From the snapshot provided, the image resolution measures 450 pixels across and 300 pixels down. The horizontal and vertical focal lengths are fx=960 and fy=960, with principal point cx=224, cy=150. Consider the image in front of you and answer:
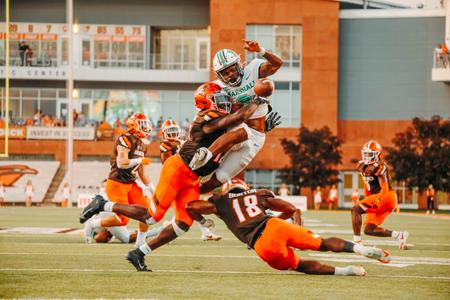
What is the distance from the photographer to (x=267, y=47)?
54.9 meters

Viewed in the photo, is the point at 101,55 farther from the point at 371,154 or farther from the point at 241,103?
the point at 241,103

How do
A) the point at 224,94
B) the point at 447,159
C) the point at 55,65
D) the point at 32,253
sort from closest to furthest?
the point at 224,94 → the point at 32,253 → the point at 447,159 → the point at 55,65

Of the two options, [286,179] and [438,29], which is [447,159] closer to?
[286,179]

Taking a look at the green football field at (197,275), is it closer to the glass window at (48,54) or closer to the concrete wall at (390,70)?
the glass window at (48,54)

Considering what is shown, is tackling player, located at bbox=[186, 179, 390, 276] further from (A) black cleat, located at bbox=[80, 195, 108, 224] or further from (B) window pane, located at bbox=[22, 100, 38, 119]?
(B) window pane, located at bbox=[22, 100, 38, 119]

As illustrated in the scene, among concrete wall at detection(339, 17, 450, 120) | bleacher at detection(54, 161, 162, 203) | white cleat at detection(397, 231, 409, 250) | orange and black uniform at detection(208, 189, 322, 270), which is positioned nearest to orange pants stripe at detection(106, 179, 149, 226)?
white cleat at detection(397, 231, 409, 250)

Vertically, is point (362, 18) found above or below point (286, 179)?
above

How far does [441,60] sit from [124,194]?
43.3m

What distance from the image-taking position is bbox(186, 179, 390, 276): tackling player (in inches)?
370

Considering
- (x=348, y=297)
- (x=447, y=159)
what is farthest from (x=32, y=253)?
(x=447, y=159)

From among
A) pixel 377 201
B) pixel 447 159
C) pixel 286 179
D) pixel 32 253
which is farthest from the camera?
pixel 286 179

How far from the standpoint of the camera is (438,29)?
5600 cm

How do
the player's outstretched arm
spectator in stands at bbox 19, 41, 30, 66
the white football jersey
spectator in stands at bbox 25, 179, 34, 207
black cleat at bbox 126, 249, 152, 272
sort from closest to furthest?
the player's outstretched arm
black cleat at bbox 126, 249, 152, 272
the white football jersey
spectator in stands at bbox 25, 179, 34, 207
spectator in stands at bbox 19, 41, 30, 66

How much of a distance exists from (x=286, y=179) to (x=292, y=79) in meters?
7.70
